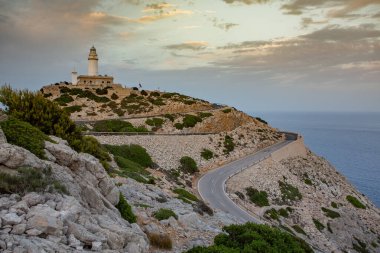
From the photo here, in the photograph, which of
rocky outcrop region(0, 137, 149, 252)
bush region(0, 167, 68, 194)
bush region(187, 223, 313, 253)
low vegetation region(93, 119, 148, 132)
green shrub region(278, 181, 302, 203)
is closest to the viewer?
rocky outcrop region(0, 137, 149, 252)

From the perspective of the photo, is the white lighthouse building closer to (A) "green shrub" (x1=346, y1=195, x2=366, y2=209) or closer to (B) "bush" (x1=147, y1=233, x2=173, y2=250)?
(A) "green shrub" (x1=346, y1=195, x2=366, y2=209)

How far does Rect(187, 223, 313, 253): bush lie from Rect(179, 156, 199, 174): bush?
96.2 ft

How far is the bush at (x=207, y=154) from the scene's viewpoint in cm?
5306

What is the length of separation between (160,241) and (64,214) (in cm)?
541

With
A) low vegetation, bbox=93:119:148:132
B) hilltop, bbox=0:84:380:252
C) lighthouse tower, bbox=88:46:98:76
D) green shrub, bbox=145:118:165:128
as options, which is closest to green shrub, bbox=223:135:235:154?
hilltop, bbox=0:84:380:252

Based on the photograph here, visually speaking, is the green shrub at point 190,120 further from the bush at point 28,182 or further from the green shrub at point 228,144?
the bush at point 28,182

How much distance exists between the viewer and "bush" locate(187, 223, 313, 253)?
14508 millimetres

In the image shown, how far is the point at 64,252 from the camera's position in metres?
9.59

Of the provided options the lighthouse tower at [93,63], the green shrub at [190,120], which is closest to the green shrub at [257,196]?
the green shrub at [190,120]

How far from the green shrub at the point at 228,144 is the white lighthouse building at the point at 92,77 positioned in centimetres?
4309

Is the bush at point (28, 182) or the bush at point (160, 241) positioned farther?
the bush at point (160, 241)

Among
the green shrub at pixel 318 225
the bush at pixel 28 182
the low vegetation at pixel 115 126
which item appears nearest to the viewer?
the bush at pixel 28 182

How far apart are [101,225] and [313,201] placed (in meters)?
41.8

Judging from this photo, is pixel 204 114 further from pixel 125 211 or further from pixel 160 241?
pixel 160 241
